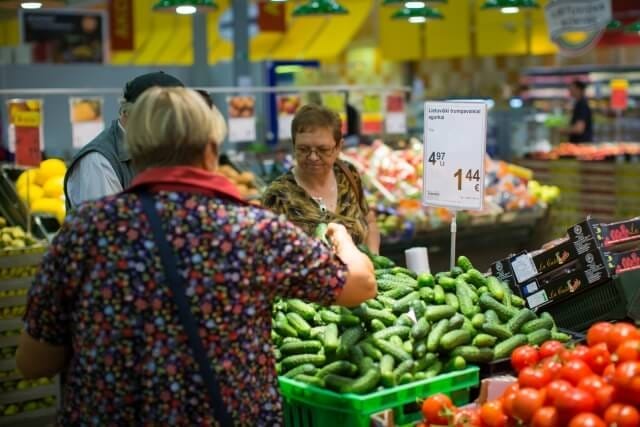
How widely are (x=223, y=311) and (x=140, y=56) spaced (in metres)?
19.1

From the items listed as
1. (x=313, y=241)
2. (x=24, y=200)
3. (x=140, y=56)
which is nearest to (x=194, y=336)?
(x=313, y=241)

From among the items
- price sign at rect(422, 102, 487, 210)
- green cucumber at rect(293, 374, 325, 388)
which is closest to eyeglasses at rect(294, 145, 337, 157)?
price sign at rect(422, 102, 487, 210)

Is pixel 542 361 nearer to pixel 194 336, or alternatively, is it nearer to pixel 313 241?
pixel 313 241

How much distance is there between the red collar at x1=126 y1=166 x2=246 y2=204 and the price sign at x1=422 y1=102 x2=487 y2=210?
1828mm

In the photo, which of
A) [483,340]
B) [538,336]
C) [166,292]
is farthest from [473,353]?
[166,292]

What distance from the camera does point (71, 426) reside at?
2652mm

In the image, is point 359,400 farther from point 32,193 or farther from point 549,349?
point 32,193

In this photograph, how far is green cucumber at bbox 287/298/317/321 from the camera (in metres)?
3.59

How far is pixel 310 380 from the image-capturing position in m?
3.23

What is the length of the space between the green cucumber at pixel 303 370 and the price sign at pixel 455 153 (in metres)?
Result: 1.22

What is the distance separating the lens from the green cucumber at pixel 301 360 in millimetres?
3330

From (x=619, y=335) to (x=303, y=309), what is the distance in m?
1.09

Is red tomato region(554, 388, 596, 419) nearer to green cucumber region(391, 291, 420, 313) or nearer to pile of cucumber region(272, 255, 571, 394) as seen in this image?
pile of cucumber region(272, 255, 571, 394)

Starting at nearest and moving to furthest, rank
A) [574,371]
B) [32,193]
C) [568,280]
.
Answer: [574,371], [568,280], [32,193]
